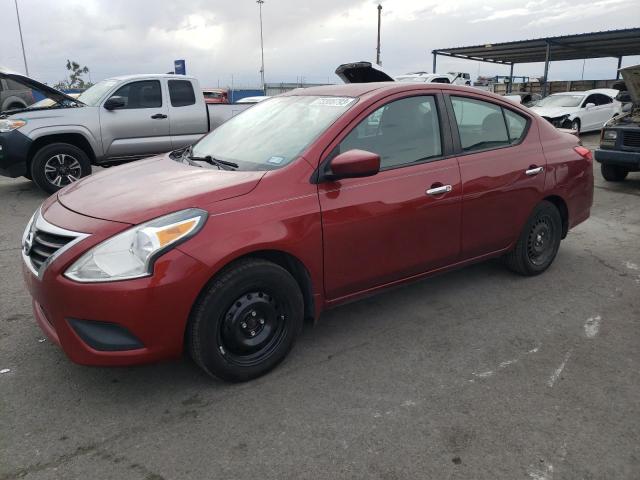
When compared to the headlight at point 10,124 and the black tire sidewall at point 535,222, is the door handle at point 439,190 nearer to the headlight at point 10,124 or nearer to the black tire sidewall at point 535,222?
the black tire sidewall at point 535,222

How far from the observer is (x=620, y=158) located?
28.1ft

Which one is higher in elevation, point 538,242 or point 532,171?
point 532,171

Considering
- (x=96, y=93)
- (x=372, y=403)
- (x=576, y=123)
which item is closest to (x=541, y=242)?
(x=372, y=403)

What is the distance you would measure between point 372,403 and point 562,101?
16.6 m

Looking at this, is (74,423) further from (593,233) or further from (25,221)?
(593,233)

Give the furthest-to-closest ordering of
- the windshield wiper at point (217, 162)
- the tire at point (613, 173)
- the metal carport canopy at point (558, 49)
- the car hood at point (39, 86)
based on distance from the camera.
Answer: the metal carport canopy at point (558, 49)
the tire at point (613, 173)
the car hood at point (39, 86)
the windshield wiper at point (217, 162)

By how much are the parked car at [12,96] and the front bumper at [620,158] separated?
560 inches

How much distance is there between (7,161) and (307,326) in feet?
19.9

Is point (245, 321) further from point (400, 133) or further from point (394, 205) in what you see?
point (400, 133)

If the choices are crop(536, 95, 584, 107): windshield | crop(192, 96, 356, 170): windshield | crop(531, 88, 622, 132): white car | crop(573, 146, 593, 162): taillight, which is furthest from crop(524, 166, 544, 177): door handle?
crop(536, 95, 584, 107): windshield

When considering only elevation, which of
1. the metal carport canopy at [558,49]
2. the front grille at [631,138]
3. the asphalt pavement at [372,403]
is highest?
the metal carport canopy at [558,49]

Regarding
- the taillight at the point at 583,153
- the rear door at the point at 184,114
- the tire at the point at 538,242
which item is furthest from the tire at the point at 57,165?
the taillight at the point at 583,153

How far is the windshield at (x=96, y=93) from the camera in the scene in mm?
8359

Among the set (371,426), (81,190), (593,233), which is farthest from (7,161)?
(593,233)
